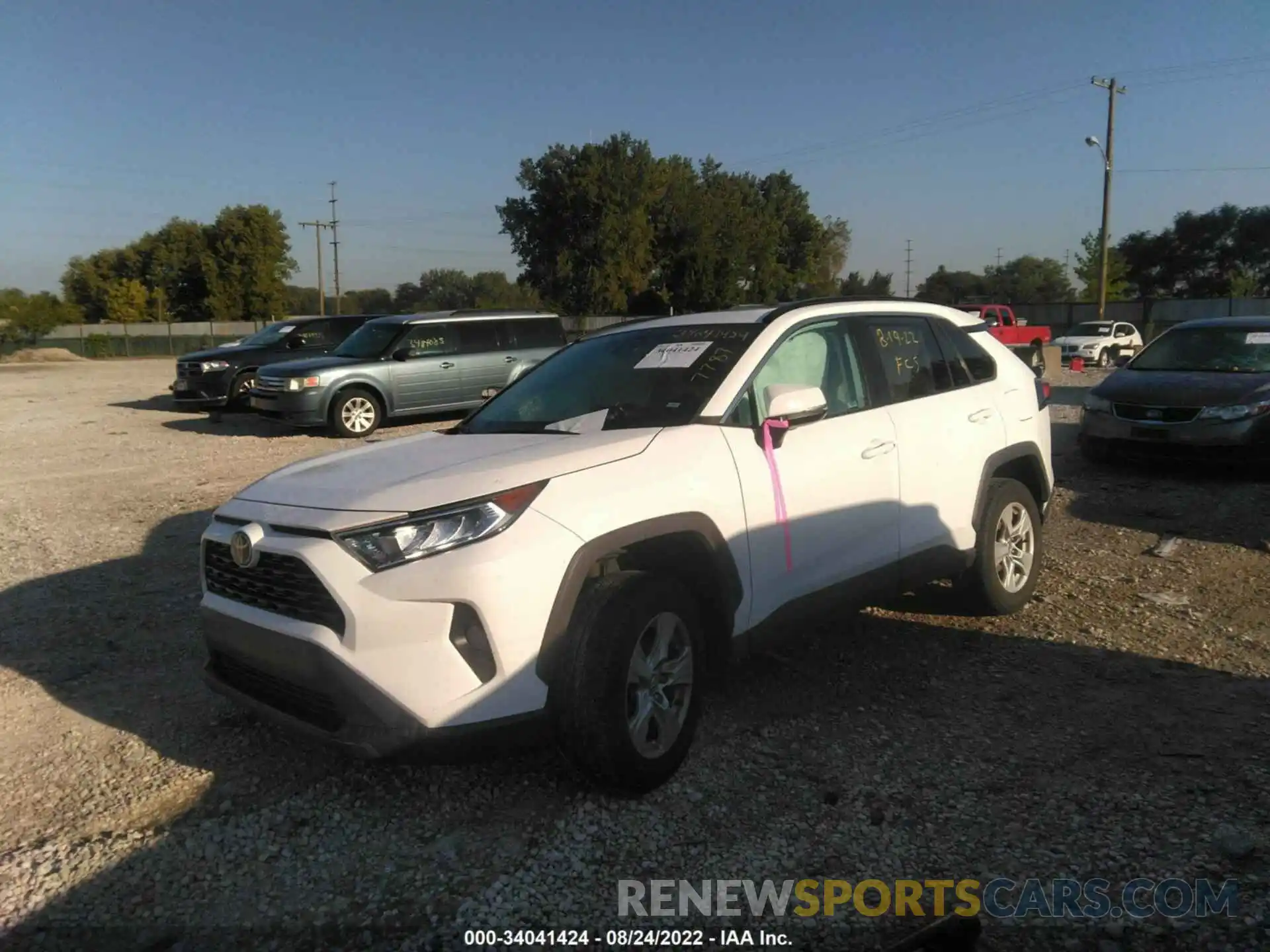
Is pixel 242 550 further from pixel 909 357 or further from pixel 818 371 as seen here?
pixel 909 357

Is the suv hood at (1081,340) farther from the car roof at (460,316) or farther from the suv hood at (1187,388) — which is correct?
the suv hood at (1187,388)

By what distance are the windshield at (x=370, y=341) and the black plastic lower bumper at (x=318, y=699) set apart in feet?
37.0

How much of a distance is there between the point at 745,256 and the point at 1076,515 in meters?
57.5

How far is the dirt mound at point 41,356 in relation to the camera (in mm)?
44572

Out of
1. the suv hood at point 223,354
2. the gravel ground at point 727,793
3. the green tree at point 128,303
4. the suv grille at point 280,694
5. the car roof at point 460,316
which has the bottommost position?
the gravel ground at point 727,793

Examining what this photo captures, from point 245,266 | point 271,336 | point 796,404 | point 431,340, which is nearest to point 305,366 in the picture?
point 431,340

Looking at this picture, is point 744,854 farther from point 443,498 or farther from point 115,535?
point 115,535

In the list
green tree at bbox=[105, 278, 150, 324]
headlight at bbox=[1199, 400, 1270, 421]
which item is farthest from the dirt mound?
headlight at bbox=[1199, 400, 1270, 421]

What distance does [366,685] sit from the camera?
2961mm

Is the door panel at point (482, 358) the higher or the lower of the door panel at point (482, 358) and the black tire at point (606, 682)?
the higher

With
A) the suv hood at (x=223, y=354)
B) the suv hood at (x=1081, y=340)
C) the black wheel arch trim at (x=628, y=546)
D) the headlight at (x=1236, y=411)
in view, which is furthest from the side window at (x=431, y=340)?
the suv hood at (x=1081, y=340)

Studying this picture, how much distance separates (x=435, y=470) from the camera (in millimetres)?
3373

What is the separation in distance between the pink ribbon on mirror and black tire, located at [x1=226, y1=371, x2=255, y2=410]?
1452cm

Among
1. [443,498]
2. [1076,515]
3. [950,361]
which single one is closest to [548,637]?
[443,498]
